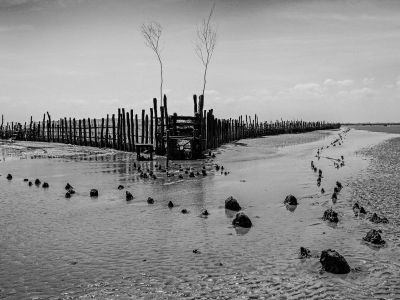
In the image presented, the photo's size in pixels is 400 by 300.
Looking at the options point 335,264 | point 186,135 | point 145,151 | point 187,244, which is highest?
point 186,135

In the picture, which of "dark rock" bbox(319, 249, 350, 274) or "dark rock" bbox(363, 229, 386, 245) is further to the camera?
"dark rock" bbox(363, 229, 386, 245)

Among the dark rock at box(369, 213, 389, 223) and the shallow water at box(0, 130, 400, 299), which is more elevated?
the dark rock at box(369, 213, 389, 223)

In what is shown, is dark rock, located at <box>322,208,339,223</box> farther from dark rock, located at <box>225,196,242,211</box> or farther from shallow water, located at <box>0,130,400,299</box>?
dark rock, located at <box>225,196,242,211</box>

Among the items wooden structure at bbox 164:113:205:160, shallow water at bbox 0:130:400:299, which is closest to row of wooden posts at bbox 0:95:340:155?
wooden structure at bbox 164:113:205:160

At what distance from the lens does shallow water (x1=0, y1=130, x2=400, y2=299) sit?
5164mm

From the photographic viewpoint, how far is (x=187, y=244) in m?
7.00

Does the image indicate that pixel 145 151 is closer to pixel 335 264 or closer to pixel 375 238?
pixel 375 238

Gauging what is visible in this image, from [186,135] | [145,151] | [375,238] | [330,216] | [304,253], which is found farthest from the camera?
[145,151]

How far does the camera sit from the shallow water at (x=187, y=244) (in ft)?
16.9

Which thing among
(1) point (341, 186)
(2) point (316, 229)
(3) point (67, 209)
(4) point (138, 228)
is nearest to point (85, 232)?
(4) point (138, 228)

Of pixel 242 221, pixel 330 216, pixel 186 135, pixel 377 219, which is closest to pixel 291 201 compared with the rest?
pixel 330 216

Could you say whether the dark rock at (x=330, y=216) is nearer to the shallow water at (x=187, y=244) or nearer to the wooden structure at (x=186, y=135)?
the shallow water at (x=187, y=244)

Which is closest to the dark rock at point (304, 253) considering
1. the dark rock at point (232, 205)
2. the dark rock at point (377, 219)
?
the dark rock at point (377, 219)

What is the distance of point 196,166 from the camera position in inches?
783
